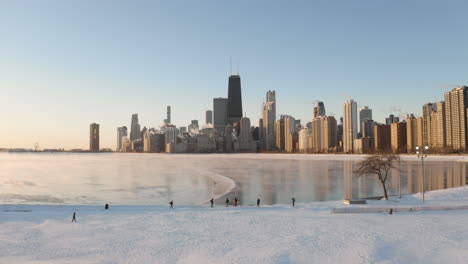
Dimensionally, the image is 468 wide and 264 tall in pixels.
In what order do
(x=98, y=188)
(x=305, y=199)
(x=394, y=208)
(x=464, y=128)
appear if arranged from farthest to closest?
(x=464, y=128) → (x=98, y=188) → (x=305, y=199) → (x=394, y=208)

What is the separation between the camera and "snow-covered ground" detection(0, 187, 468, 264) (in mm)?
16328

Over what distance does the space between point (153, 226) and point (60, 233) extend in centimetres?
530

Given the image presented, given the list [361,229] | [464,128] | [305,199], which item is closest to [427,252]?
[361,229]

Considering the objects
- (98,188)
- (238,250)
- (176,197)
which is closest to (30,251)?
(238,250)

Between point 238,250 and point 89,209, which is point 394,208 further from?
point 89,209

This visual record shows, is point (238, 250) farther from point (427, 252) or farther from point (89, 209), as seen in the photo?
point (89, 209)

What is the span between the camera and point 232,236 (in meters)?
20.1

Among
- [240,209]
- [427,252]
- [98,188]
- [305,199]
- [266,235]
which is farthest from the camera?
[98,188]

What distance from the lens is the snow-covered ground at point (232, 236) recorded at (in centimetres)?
1633

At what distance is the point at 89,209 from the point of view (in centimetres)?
3056

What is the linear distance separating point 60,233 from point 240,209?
1358cm

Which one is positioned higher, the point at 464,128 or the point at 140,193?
the point at 464,128

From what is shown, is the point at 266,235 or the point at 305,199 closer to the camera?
the point at 266,235

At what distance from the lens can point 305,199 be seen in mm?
38250
